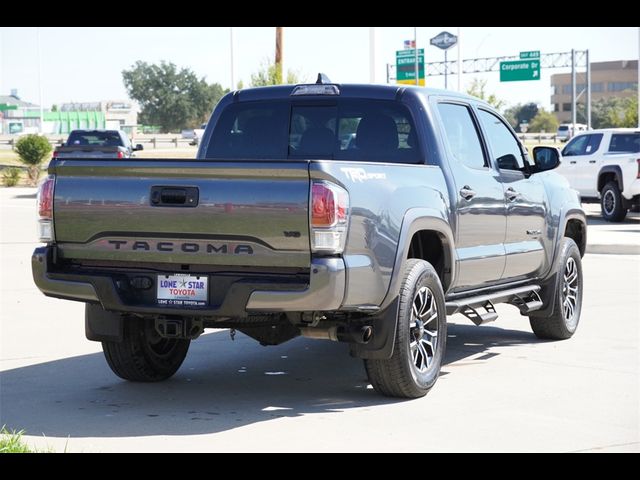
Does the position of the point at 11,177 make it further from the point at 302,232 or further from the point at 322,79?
the point at 302,232

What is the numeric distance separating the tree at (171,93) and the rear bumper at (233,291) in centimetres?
12937

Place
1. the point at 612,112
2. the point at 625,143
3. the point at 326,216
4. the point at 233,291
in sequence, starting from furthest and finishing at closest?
the point at 612,112 → the point at 625,143 → the point at 233,291 → the point at 326,216

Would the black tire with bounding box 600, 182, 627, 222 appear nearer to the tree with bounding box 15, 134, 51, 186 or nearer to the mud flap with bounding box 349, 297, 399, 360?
the mud flap with bounding box 349, 297, 399, 360

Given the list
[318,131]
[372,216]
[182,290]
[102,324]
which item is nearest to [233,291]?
[182,290]

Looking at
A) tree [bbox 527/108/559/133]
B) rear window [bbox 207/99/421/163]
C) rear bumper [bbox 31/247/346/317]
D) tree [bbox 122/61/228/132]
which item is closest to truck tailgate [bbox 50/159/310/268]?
rear bumper [bbox 31/247/346/317]

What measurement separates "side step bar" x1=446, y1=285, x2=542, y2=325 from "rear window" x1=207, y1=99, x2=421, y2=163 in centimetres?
113

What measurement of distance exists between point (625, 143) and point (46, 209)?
19282mm

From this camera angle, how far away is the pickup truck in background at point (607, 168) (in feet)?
78.1

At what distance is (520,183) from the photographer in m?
9.44

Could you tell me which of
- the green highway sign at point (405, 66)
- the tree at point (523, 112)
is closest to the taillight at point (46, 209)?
the green highway sign at point (405, 66)

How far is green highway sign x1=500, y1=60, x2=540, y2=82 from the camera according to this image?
7325 cm

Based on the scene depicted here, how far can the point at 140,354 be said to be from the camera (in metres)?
8.23

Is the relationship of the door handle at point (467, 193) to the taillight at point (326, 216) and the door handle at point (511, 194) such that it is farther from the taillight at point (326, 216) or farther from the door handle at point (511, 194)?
the taillight at point (326, 216)
